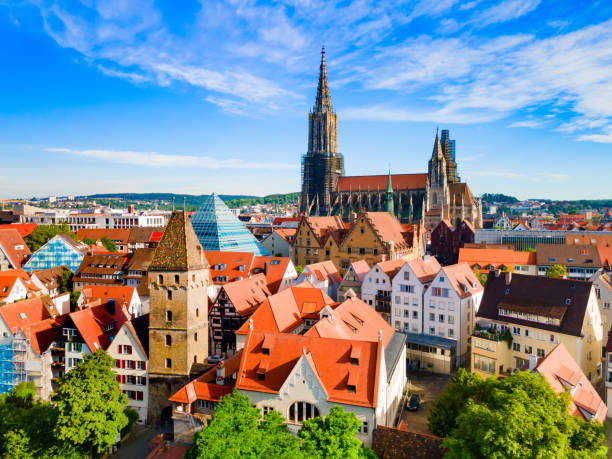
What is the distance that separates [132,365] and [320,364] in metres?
21.4

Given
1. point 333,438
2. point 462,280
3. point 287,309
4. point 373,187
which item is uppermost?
point 373,187

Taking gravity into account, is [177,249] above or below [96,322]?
above

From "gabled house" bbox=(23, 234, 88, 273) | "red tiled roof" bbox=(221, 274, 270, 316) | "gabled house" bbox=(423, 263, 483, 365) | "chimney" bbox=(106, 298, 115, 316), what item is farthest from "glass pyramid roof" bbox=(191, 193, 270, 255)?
"gabled house" bbox=(423, 263, 483, 365)

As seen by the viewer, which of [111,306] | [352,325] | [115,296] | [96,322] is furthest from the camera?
[115,296]

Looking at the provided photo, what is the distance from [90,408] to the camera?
3775cm

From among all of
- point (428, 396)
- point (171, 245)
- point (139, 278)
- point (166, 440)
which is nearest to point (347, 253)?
point (139, 278)

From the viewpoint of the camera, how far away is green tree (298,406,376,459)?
2769cm

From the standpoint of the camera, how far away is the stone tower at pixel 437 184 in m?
163

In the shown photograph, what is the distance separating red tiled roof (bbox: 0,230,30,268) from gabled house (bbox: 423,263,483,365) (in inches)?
3402

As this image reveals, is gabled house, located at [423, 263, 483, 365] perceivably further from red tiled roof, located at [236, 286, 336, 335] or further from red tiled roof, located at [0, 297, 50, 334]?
red tiled roof, located at [0, 297, 50, 334]

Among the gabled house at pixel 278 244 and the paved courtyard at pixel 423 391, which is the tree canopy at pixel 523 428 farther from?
the gabled house at pixel 278 244

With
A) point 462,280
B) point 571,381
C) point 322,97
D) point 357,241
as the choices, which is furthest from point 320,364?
point 322,97

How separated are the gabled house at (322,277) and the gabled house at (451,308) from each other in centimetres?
1873

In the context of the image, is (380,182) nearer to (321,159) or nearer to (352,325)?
(321,159)
